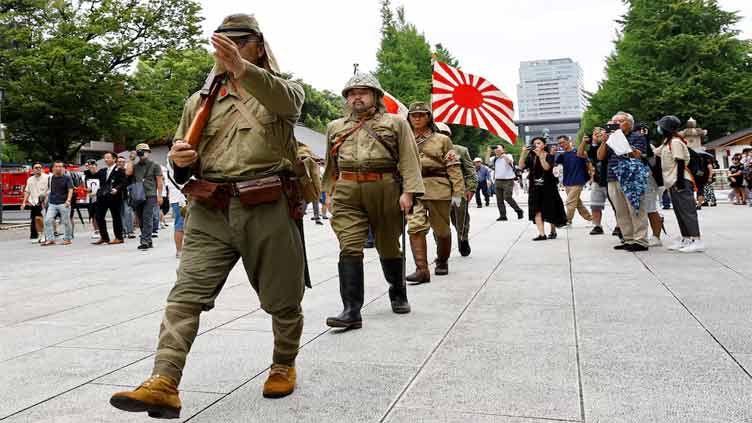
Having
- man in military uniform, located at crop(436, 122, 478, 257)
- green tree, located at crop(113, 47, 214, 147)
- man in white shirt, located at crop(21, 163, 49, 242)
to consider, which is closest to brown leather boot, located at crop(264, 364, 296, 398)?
man in military uniform, located at crop(436, 122, 478, 257)

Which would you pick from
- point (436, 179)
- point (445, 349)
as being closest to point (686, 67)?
point (436, 179)

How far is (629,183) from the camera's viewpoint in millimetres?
8672

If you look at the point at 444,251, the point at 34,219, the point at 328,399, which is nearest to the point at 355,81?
the point at 328,399

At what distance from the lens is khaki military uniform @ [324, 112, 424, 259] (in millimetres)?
4883

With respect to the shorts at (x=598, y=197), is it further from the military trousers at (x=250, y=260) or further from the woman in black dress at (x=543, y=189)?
the military trousers at (x=250, y=260)

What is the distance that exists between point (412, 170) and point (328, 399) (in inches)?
85.8

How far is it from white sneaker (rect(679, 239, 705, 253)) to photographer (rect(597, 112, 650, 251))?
0.48m

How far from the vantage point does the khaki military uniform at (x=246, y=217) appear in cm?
307

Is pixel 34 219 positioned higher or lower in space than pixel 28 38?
lower

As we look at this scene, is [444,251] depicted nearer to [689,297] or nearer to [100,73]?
[689,297]

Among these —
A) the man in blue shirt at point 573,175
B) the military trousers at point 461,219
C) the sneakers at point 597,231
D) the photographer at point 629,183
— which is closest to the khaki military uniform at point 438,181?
the military trousers at point 461,219

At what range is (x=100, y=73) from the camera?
2639 centimetres

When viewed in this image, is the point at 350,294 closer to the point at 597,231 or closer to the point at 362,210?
the point at 362,210

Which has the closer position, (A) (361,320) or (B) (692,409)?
(B) (692,409)
